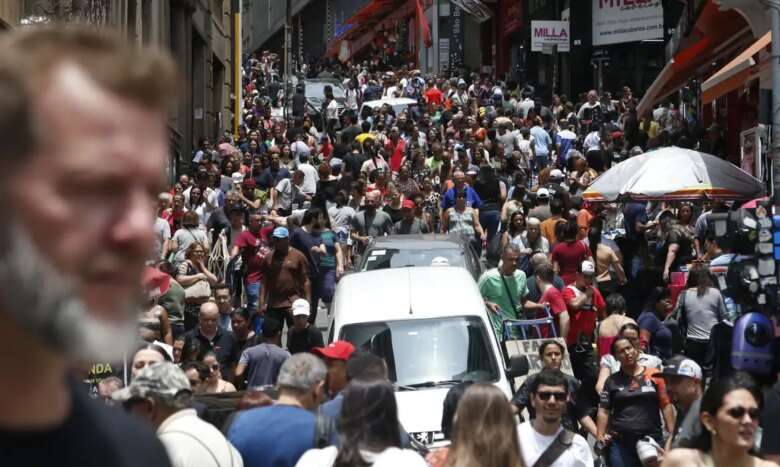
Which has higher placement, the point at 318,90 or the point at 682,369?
the point at 318,90

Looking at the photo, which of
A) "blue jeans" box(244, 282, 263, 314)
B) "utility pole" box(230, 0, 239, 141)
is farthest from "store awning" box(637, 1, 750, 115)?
"utility pole" box(230, 0, 239, 141)

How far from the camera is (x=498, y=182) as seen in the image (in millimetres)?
22922

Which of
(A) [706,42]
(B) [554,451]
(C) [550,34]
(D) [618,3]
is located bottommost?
(B) [554,451]

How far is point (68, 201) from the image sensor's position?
1.44 m

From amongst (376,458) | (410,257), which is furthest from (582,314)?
(376,458)

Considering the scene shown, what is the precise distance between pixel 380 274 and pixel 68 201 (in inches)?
444

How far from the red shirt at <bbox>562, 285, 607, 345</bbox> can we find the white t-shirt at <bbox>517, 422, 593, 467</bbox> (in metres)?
6.80

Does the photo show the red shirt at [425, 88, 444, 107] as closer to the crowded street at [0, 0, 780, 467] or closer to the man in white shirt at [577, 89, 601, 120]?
the crowded street at [0, 0, 780, 467]

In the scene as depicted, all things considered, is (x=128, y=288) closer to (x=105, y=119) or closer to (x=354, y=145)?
(x=105, y=119)

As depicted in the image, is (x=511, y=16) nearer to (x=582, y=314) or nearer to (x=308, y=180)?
(x=308, y=180)

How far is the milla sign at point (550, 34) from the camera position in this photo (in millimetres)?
46406

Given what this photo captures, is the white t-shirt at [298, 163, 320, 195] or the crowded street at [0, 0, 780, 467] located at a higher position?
the white t-shirt at [298, 163, 320, 195]

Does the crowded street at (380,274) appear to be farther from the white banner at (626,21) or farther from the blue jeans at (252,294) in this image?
the white banner at (626,21)

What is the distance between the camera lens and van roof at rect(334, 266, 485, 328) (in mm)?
11852
